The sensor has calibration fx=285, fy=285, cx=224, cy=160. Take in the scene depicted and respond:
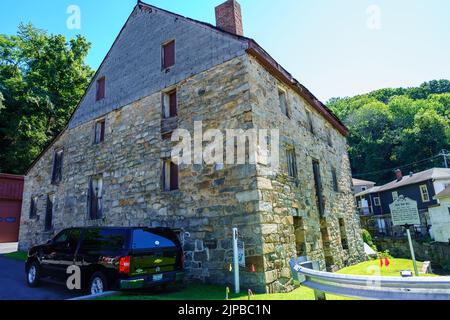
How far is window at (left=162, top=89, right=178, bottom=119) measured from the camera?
11252mm

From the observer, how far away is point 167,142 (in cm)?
1066

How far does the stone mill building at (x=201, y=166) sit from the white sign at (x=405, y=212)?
2.87 m

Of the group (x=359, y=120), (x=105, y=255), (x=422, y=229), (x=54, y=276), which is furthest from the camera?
(x=359, y=120)

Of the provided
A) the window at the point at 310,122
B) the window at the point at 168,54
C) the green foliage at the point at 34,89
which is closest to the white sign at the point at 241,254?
the window at the point at 168,54

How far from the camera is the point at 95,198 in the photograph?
1311 centimetres

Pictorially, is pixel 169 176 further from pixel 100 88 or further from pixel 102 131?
pixel 100 88

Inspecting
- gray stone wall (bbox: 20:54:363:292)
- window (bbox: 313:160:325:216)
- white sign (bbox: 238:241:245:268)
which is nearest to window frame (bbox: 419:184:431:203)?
gray stone wall (bbox: 20:54:363:292)

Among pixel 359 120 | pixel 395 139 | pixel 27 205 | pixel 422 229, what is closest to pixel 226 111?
pixel 27 205

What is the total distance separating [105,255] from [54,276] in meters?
2.35

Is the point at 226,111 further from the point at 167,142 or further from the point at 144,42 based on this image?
the point at 144,42

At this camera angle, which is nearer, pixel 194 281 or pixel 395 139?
pixel 194 281

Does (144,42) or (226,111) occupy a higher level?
(144,42)

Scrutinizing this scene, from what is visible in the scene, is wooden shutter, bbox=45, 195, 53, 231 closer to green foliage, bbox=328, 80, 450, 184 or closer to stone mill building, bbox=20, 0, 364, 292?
stone mill building, bbox=20, 0, 364, 292

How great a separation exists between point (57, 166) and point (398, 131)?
187 ft
